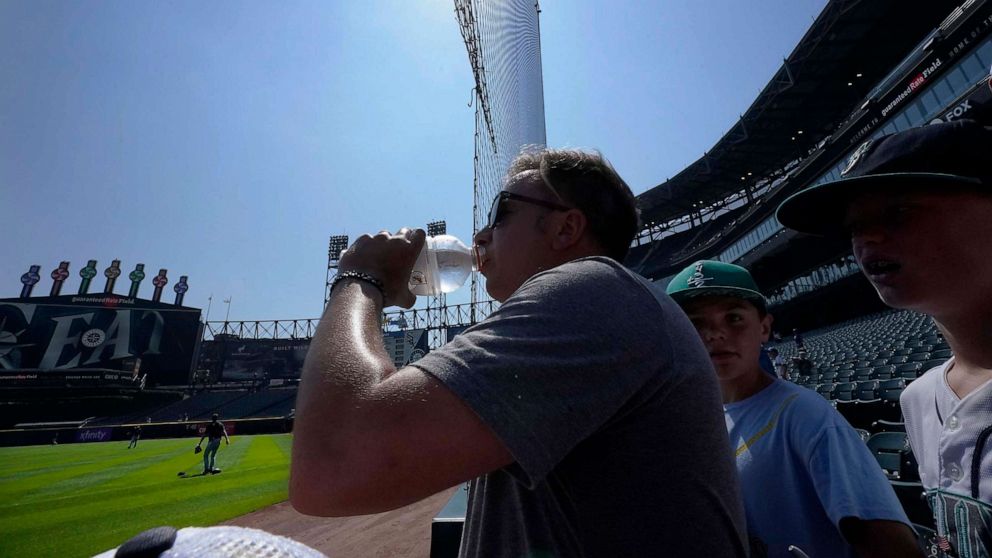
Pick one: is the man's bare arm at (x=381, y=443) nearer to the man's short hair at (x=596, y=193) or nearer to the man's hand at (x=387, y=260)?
the man's hand at (x=387, y=260)

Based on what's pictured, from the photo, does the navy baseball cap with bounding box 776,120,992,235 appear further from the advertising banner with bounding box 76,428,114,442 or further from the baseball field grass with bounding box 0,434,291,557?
the advertising banner with bounding box 76,428,114,442

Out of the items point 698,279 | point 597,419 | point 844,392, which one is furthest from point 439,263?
point 844,392

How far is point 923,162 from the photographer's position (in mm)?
1205

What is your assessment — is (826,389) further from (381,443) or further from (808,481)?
(381,443)

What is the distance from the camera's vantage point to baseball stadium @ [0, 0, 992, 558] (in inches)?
291

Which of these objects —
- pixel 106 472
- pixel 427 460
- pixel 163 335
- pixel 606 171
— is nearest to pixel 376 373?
pixel 427 460

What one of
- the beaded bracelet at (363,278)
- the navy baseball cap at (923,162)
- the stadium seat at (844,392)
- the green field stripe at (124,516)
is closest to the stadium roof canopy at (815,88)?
the stadium seat at (844,392)

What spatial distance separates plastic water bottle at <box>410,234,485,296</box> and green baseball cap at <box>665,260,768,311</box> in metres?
1.08

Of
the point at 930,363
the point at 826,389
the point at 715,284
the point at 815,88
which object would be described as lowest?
the point at 826,389

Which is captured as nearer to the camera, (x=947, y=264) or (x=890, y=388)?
(x=947, y=264)

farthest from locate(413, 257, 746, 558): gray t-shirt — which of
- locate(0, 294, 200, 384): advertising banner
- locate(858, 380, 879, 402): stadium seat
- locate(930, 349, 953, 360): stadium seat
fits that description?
locate(0, 294, 200, 384): advertising banner

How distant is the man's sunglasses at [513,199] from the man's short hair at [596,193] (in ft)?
0.11

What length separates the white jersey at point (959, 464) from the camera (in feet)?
3.65

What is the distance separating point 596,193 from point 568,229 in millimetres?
176
